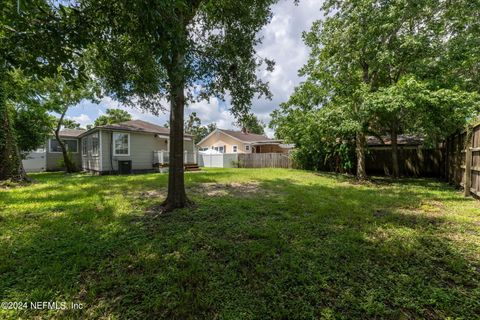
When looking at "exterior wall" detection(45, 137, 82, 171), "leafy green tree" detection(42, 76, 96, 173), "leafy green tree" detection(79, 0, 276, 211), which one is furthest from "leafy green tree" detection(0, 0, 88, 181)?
"exterior wall" detection(45, 137, 82, 171)

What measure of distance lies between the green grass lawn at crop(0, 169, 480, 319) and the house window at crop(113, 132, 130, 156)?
8.37m

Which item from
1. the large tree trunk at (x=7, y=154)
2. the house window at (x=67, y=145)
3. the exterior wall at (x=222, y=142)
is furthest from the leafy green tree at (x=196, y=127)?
the large tree trunk at (x=7, y=154)

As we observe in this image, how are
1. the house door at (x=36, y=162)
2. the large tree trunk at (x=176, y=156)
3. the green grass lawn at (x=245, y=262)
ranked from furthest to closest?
the house door at (x=36, y=162)
the large tree trunk at (x=176, y=156)
the green grass lawn at (x=245, y=262)

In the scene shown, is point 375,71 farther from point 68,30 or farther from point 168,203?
point 68,30

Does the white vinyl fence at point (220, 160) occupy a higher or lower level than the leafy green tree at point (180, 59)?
lower

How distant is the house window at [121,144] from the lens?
42.9 feet

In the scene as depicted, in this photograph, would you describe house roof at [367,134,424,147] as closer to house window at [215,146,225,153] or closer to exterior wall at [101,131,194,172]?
exterior wall at [101,131,194,172]

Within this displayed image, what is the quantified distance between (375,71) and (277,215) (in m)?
8.72

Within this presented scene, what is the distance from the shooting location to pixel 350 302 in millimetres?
2104

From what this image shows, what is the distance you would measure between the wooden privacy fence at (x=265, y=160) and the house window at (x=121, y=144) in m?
10.4

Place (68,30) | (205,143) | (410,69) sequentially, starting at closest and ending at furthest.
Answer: (68,30) < (410,69) < (205,143)

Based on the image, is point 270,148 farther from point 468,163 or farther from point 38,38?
point 38,38

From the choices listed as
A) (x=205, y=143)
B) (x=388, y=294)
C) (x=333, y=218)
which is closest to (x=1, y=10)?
(x=388, y=294)

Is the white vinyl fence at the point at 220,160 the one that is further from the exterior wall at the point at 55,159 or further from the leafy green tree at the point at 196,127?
the leafy green tree at the point at 196,127
